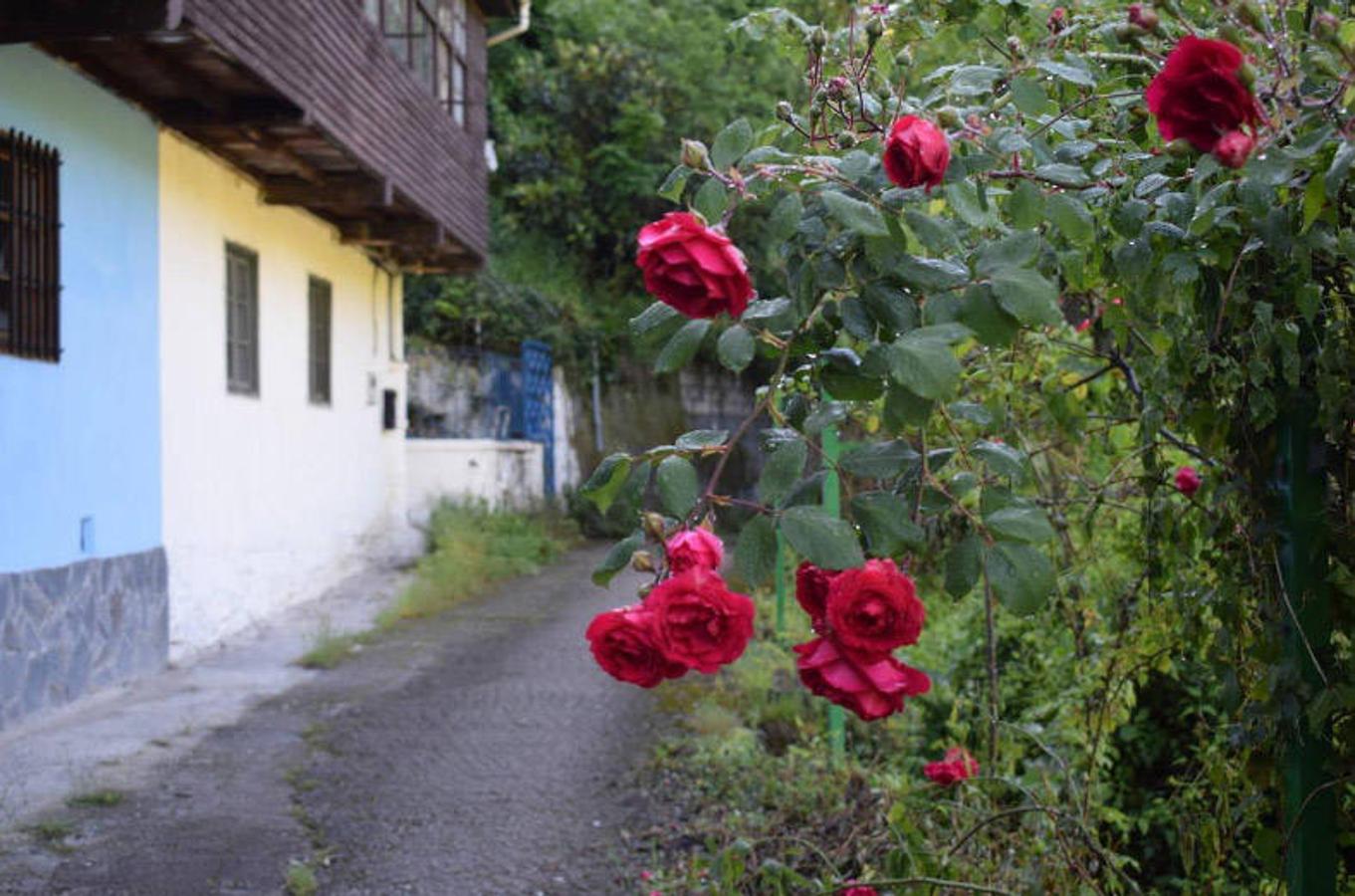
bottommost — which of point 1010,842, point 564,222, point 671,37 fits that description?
point 1010,842

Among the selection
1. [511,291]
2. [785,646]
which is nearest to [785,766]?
[785,646]

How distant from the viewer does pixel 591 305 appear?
832 inches

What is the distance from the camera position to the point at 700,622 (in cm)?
172

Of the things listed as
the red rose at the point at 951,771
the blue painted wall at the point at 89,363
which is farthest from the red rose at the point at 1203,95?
the blue painted wall at the point at 89,363

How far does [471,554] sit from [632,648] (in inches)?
493

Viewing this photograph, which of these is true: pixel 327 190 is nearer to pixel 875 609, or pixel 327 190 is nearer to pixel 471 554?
pixel 471 554

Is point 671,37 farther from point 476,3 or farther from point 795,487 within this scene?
point 795,487

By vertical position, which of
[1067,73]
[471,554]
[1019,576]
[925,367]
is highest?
[1067,73]

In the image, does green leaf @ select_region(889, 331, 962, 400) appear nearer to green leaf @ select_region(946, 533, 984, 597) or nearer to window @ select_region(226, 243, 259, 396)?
green leaf @ select_region(946, 533, 984, 597)

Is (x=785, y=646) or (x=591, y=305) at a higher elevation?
(x=591, y=305)

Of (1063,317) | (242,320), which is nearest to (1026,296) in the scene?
(1063,317)

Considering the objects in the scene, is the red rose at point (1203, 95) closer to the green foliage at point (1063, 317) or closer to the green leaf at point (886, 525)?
the green foliage at point (1063, 317)

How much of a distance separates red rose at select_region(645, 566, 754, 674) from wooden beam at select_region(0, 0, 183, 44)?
5.92m

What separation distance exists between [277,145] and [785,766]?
6031 millimetres
